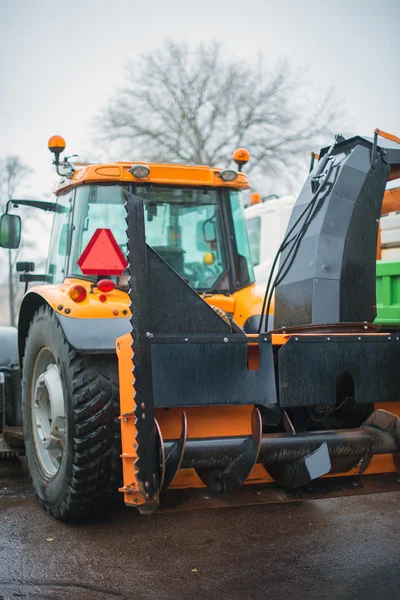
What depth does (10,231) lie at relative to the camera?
20.7ft

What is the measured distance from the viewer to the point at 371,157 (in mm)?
4633

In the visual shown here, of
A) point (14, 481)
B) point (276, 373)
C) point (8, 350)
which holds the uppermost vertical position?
point (276, 373)

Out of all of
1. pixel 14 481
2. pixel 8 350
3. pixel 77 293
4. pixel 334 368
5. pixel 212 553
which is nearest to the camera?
pixel 334 368

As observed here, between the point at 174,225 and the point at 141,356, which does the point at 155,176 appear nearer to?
the point at 174,225

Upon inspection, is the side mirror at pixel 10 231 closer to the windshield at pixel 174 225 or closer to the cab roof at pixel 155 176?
the cab roof at pixel 155 176

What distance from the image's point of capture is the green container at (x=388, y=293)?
22.7 feet

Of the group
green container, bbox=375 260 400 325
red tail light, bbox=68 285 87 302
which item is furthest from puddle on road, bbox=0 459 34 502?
green container, bbox=375 260 400 325

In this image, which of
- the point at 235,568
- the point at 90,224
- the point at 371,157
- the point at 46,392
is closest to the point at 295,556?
the point at 235,568

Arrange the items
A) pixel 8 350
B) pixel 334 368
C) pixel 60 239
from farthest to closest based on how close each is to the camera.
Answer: pixel 8 350
pixel 60 239
pixel 334 368

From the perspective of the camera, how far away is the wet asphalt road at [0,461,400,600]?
3.85 meters

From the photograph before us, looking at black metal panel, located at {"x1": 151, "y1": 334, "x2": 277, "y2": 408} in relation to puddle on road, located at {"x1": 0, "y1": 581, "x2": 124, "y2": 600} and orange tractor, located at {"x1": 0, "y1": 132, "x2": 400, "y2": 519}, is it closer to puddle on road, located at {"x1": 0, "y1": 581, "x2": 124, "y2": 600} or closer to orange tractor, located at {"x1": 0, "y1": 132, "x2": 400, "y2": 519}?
orange tractor, located at {"x1": 0, "y1": 132, "x2": 400, "y2": 519}

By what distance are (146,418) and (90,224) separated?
2.42 m

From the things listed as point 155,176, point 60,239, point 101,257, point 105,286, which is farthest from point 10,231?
point 105,286

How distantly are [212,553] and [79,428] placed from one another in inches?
40.8
